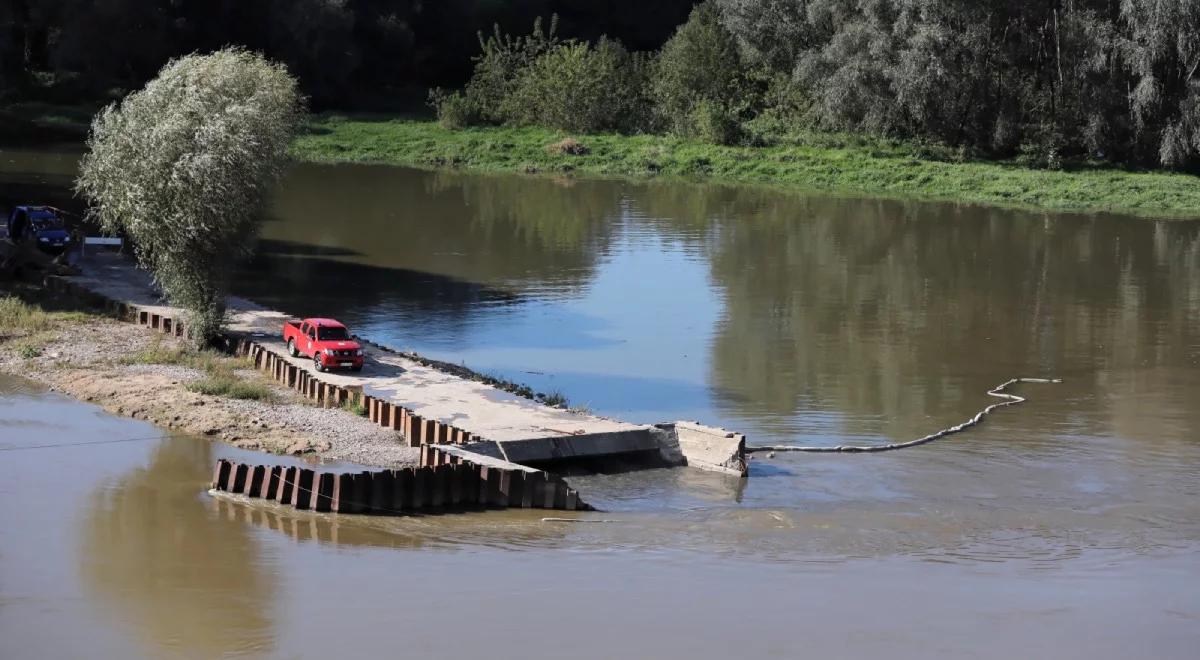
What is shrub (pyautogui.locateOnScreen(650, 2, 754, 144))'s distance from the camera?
91.0m

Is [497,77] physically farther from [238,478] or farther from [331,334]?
[238,478]

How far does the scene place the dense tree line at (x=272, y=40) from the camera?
89.3 meters

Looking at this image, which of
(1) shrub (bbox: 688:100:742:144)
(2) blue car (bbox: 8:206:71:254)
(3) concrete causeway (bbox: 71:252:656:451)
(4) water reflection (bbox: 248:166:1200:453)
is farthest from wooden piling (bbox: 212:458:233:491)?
(1) shrub (bbox: 688:100:742:144)

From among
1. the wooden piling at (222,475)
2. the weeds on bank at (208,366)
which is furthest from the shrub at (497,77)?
the wooden piling at (222,475)

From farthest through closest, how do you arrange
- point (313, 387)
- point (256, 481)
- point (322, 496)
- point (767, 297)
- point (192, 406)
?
1. point (767, 297)
2. point (313, 387)
3. point (192, 406)
4. point (256, 481)
5. point (322, 496)

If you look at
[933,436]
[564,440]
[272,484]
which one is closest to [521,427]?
[564,440]

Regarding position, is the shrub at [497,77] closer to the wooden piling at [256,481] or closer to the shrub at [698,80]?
the shrub at [698,80]

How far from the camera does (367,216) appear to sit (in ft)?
218

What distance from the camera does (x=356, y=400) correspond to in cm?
3388

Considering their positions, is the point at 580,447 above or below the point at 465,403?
below

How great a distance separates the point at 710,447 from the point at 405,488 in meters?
6.66

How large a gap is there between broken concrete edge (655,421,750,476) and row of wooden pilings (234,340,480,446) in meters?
4.35

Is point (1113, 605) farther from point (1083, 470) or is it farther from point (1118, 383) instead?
point (1118, 383)

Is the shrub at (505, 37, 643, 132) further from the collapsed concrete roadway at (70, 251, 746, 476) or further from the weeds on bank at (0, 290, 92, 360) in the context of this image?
the collapsed concrete roadway at (70, 251, 746, 476)
